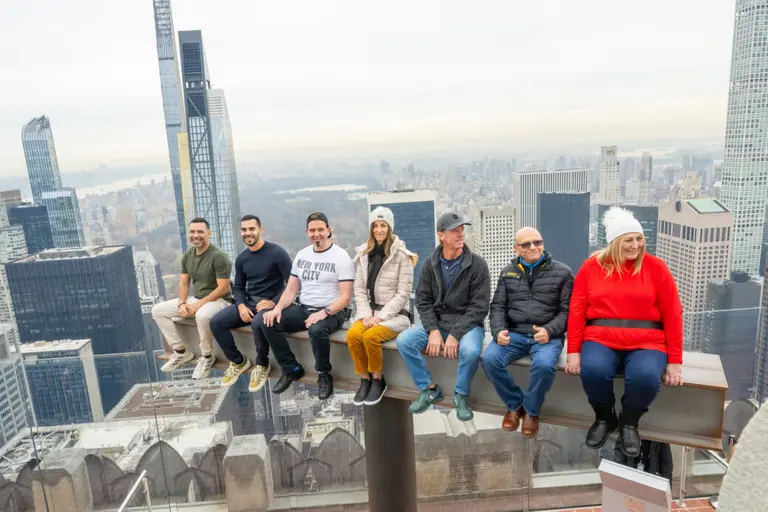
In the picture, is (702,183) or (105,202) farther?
(105,202)

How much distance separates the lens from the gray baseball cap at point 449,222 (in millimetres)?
2361

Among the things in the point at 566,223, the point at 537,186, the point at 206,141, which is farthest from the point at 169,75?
the point at 566,223

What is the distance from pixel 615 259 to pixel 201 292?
2474 millimetres

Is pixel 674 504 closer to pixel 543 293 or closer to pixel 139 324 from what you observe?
pixel 543 293

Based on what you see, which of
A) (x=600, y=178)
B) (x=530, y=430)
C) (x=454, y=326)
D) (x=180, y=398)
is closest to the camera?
(x=530, y=430)

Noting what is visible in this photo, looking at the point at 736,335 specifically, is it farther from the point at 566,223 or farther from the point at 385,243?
the point at 566,223

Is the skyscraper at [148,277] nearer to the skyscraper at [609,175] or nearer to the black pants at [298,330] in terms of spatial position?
the black pants at [298,330]

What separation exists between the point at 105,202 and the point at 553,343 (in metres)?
50.7

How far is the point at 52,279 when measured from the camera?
34.7 meters

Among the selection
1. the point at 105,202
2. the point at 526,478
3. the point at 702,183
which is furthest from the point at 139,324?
the point at 702,183

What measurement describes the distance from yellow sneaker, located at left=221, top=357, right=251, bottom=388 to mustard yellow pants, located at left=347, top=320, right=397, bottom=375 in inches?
34.9

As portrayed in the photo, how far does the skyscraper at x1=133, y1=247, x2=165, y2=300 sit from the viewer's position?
36.4 m

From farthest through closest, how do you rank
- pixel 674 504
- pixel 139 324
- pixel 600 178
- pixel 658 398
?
pixel 600 178 < pixel 139 324 < pixel 674 504 < pixel 658 398

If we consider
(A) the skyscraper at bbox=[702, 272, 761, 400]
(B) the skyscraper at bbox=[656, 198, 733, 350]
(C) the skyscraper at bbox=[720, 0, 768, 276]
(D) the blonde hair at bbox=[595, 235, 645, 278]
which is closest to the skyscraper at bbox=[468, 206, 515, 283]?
(A) the skyscraper at bbox=[702, 272, 761, 400]
